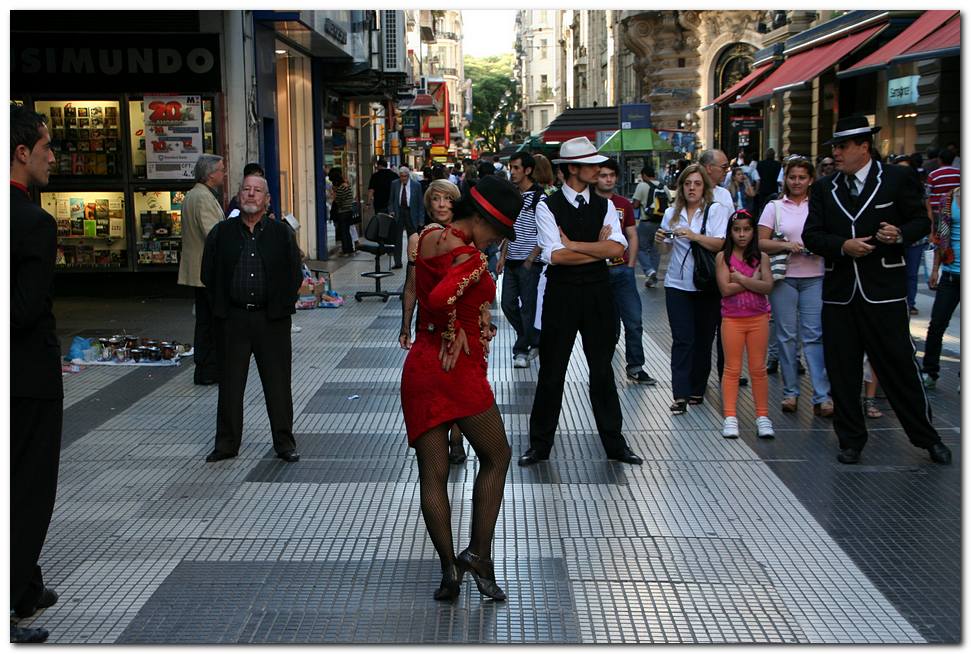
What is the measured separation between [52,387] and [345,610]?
55.7 inches

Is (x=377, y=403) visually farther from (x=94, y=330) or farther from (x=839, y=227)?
(x=94, y=330)

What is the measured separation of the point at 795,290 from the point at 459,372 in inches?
173


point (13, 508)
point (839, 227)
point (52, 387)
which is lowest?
point (13, 508)

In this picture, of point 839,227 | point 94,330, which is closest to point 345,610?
point 839,227

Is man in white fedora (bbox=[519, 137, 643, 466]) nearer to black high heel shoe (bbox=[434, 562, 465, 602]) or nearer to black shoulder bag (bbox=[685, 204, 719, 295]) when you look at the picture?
black shoulder bag (bbox=[685, 204, 719, 295])

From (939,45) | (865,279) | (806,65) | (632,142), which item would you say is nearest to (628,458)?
(865,279)

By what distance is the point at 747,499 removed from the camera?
6.30 meters

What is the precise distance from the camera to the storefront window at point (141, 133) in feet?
47.5

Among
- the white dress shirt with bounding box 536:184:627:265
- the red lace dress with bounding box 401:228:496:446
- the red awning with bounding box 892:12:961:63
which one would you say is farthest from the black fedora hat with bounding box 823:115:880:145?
the red awning with bounding box 892:12:961:63

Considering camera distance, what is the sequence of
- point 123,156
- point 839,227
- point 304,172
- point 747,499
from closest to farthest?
1. point 747,499
2. point 839,227
3. point 123,156
4. point 304,172

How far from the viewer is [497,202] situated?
15.3ft

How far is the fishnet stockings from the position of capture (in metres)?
4.77

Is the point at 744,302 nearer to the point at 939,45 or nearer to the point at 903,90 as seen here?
the point at 939,45

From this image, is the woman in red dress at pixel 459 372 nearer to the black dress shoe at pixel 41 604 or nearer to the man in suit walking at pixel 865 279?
the black dress shoe at pixel 41 604
